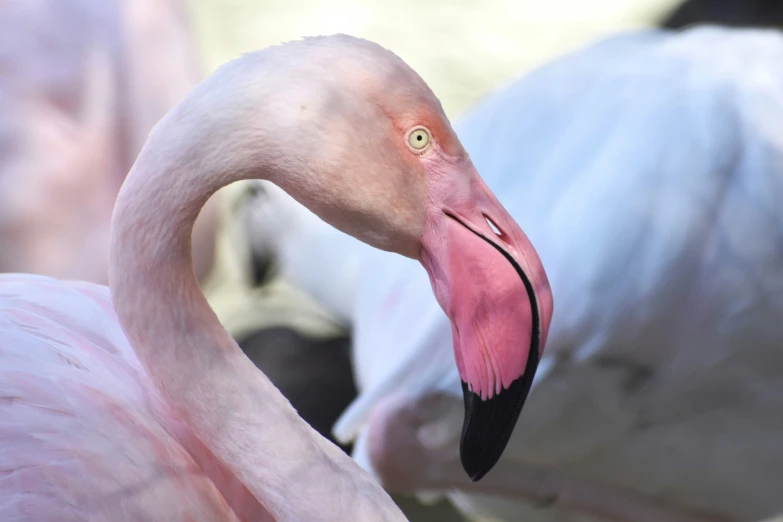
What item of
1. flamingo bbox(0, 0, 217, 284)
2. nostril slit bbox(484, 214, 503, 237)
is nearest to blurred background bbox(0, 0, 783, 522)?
flamingo bbox(0, 0, 217, 284)

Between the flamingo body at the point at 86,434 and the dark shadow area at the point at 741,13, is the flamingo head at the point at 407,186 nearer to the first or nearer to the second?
the flamingo body at the point at 86,434

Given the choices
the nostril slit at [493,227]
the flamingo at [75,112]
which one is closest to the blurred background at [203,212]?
the flamingo at [75,112]

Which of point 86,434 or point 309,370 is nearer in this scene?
point 86,434

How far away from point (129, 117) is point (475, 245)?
1.52 metres

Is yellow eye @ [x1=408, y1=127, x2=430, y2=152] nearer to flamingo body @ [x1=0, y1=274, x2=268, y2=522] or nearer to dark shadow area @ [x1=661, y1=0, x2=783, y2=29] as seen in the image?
flamingo body @ [x1=0, y1=274, x2=268, y2=522]

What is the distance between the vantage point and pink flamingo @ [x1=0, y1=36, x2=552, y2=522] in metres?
1.11

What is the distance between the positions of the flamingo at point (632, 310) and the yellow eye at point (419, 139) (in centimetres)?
78

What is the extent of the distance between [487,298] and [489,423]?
6.3 inches

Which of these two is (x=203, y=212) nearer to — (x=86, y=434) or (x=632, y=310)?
(x=632, y=310)

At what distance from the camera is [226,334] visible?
4.28 feet

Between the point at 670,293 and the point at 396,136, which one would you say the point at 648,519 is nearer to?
the point at 670,293

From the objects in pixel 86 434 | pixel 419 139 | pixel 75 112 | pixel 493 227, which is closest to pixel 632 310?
pixel 493 227

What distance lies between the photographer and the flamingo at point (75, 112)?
7.52ft

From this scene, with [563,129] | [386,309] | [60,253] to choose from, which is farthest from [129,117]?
[563,129]
